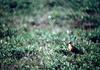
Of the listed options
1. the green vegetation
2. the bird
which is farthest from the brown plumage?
the green vegetation

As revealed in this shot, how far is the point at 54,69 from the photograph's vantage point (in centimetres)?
1044

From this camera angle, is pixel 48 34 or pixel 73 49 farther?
pixel 48 34

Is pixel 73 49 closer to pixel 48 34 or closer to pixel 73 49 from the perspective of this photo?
pixel 73 49

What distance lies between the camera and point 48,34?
49.1 feet

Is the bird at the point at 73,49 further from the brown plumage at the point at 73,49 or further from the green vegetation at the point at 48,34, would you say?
the green vegetation at the point at 48,34

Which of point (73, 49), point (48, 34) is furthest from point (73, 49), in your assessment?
point (48, 34)

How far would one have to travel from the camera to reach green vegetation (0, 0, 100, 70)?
36.1 feet

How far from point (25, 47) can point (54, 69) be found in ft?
8.95

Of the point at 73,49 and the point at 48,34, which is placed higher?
the point at 73,49

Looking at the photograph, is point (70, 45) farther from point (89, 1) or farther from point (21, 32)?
point (89, 1)

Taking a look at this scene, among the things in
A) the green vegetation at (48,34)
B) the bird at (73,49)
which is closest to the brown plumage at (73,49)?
the bird at (73,49)

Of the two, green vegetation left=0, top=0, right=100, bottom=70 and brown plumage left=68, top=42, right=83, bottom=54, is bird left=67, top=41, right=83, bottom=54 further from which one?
green vegetation left=0, top=0, right=100, bottom=70

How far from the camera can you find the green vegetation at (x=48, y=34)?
36.1 ft

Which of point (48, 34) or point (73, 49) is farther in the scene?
point (48, 34)
